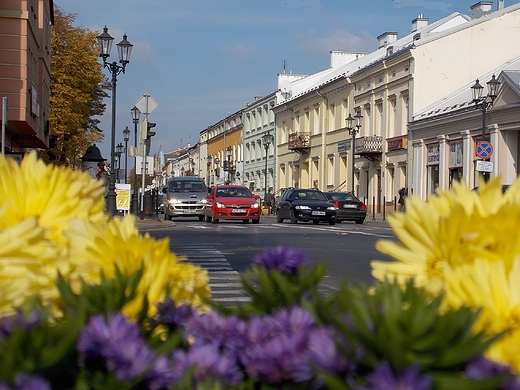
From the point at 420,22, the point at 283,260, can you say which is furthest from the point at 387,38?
the point at 283,260

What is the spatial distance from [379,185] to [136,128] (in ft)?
53.0

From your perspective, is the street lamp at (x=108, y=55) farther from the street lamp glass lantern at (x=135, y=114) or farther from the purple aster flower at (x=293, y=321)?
the purple aster flower at (x=293, y=321)

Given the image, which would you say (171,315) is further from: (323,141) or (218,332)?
(323,141)

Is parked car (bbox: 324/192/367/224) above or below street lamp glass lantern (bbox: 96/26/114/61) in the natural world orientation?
below

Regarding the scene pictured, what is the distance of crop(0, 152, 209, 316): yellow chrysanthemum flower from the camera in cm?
98

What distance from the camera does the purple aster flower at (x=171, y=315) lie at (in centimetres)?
101

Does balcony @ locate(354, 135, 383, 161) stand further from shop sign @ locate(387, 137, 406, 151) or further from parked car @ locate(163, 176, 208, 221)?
parked car @ locate(163, 176, 208, 221)

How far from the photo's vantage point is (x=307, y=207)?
3309cm

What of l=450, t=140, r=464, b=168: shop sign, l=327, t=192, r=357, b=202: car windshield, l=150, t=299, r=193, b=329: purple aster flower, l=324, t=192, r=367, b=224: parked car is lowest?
l=324, t=192, r=367, b=224: parked car

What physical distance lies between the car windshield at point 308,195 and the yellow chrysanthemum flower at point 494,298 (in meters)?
33.6

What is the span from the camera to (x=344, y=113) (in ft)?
186

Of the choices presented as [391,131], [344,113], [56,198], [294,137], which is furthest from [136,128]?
[56,198]

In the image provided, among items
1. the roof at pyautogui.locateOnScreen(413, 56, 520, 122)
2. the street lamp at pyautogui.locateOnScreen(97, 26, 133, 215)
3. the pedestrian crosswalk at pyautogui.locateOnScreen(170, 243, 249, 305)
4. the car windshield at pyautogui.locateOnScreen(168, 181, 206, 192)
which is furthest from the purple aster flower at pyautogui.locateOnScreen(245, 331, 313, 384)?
the car windshield at pyautogui.locateOnScreen(168, 181, 206, 192)

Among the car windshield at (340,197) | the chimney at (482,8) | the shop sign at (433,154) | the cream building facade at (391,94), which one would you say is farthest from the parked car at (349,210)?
the chimney at (482,8)
